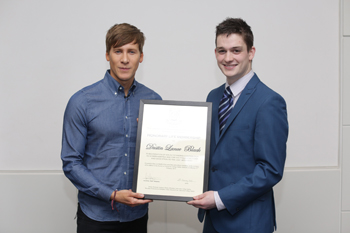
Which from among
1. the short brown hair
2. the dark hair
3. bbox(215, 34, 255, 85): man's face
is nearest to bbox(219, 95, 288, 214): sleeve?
bbox(215, 34, 255, 85): man's face

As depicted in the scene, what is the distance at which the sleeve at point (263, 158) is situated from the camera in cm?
150

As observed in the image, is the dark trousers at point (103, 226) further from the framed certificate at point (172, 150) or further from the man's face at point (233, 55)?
the man's face at point (233, 55)

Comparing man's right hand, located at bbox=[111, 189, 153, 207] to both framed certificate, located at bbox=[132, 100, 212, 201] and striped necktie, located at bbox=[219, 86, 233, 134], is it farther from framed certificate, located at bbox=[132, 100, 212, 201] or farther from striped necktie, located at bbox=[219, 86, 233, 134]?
striped necktie, located at bbox=[219, 86, 233, 134]

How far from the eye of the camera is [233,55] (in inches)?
64.6

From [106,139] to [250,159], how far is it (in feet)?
2.62

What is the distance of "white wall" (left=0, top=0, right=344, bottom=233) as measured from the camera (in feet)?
9.16

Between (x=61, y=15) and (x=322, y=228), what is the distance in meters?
3.24

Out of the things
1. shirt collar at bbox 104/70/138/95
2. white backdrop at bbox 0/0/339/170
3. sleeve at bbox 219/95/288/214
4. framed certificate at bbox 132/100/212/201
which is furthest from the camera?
white backdrop at bbox 0/0/339/170

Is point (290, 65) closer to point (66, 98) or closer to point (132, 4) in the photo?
point (132, 4)

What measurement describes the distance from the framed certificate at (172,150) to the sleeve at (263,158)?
0.17 metres

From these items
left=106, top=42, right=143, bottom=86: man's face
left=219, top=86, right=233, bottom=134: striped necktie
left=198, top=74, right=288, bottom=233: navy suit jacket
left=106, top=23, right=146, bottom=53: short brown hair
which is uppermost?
left=106, top=23, right=146, bottom=53: short brown hair

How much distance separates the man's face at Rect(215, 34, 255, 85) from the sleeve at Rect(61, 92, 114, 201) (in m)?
0.81

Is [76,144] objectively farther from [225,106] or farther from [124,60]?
[225,106]

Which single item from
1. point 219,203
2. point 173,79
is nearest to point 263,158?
point 219,203
